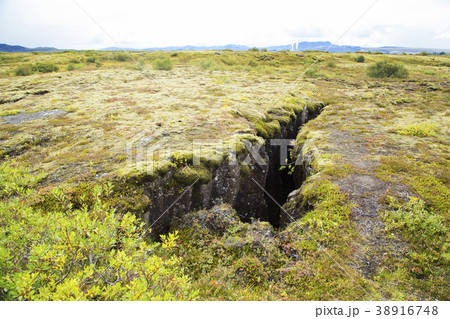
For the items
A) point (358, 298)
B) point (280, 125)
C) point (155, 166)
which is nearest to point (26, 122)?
point (155, 166)

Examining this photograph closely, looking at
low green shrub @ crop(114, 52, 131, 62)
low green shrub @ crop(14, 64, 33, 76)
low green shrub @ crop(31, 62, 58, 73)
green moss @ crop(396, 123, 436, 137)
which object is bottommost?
green moss @ crop(396, 123, 436, 137)

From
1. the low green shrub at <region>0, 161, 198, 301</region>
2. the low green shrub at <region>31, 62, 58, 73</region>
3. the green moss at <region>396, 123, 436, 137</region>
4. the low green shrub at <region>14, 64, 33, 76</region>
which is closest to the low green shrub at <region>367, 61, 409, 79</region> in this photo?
the green moss at <region>396, 123, 436, 137</region>

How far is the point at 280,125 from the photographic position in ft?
75.6

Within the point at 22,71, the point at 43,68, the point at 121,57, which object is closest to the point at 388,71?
the point at 121,57

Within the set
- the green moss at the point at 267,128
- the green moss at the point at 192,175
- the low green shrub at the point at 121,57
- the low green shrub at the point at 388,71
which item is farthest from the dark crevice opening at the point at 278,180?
the low green shrub at the point at 121,57

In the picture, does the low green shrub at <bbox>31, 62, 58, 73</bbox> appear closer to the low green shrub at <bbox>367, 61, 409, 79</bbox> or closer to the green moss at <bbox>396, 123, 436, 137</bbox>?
the green moss at <bbox>396, 123, 436, 137</bbox>

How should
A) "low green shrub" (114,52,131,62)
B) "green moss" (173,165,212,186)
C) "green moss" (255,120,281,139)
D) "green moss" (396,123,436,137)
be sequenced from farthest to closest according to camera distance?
1. "low green shrub" (114,52,131,62)
2. "green moss" (255,120,281,139)
3. "green moss" (396,123,436,137)
4. "green moss" (173,165,212,186)

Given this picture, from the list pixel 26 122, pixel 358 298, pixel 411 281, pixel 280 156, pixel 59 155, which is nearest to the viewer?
pixel 358 298

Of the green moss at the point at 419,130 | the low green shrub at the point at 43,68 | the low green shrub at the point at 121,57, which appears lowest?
the green moss at the point at 419,130

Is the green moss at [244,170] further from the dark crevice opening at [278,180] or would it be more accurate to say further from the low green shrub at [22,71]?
the low green shrub at [22,71]

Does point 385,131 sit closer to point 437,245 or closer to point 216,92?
point 437,245

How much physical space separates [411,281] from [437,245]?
2288 millimetres

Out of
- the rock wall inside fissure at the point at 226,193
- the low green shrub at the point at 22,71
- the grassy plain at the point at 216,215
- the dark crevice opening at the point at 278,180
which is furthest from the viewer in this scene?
the low green shrub at the point at 22,71

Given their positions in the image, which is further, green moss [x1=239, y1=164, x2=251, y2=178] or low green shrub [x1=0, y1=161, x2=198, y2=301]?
green moss [x1=239, y1=164, x2=251, y2=178]
